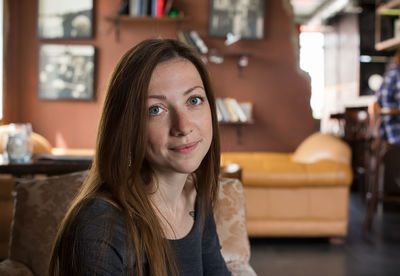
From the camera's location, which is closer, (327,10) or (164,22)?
(164,22)

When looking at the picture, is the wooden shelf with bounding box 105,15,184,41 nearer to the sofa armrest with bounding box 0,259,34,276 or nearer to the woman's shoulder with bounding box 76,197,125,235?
the sofa armrest with bounding box 0,259,34,276

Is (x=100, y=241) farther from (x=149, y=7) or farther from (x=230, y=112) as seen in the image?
(x=149, y=7)

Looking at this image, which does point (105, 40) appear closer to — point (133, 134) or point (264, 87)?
point (264, 87)

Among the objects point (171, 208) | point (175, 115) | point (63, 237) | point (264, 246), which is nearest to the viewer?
point (63, 237)

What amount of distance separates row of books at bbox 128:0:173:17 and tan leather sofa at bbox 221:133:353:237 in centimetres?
198

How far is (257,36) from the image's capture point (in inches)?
195

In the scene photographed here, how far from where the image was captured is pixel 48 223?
4.71 feet

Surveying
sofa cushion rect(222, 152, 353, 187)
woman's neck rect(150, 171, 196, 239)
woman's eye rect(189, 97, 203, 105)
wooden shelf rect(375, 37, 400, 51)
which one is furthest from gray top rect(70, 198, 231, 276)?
wooden shelf rect(375, 37, 400, 51)

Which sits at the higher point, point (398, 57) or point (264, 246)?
point (398, 57)

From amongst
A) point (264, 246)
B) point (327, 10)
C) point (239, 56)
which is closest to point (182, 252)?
point (264, 246)

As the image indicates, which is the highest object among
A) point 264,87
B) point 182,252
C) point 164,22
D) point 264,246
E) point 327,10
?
point 327,10

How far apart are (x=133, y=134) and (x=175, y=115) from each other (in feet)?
0.33

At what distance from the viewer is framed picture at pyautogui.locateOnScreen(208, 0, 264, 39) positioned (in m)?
4.90

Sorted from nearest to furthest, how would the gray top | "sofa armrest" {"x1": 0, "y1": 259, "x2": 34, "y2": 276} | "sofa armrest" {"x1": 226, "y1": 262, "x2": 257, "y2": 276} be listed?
the gray top → "sofa armrest" {"x1": 0, "y1": 259, "x2": 34, "y2": 276} → "sofa armrest" {"x1": 226, "y1": 262, "x2": 257, "y2": 276}
